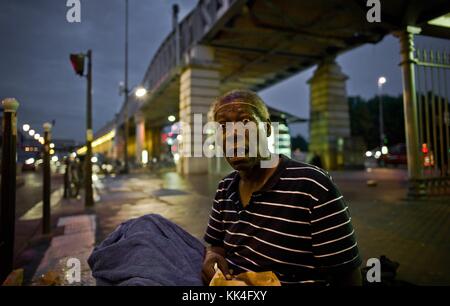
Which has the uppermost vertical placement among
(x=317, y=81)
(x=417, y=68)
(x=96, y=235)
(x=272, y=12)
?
(x=272, y=12)

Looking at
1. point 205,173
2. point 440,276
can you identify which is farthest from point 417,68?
point 205,173

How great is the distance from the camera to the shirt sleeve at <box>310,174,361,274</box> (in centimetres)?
154

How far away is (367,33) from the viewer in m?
15.7

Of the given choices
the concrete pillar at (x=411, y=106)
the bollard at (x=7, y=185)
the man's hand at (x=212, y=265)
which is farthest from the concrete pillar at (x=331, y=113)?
the man's hand at (x=212, y=265)

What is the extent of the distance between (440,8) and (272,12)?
350 inches

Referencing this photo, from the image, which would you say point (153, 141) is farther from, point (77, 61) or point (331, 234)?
point (331, 234)

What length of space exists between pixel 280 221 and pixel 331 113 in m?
20.1

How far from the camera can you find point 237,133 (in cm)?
173

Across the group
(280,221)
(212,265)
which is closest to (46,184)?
(212,265)

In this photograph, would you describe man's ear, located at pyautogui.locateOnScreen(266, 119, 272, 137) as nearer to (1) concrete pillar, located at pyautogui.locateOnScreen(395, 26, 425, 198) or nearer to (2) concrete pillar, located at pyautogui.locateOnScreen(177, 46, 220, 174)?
(1) concrete pillar, located at pyautogui.locateOnScreen(395, 26, 425, 198)

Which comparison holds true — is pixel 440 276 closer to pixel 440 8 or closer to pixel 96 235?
pixel 96 235

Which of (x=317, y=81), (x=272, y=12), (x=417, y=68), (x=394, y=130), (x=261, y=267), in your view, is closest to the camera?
(x=261, y=267)

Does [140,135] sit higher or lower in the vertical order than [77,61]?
higher

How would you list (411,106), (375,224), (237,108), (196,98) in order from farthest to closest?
1. (196,98)
2. (411,106)
3. (375,224)
4. (237,108)
